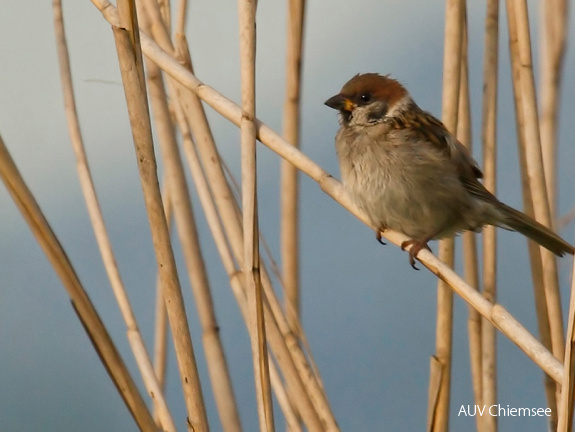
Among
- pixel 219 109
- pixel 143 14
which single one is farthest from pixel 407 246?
pixel 143 14

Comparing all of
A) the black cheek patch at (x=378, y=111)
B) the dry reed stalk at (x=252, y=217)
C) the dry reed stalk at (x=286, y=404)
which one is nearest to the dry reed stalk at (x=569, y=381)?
the dry reed stalk at (x=252, y=217)

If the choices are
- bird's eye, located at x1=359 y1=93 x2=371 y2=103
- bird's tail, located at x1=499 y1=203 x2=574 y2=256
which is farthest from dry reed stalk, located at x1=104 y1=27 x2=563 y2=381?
bird's eye, located at x1=359 y1=93 x2=371 y2=103

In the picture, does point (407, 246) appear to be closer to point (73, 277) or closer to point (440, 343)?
point (440, 343)

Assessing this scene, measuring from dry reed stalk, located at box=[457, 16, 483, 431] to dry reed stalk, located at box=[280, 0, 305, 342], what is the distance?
0.48 metres

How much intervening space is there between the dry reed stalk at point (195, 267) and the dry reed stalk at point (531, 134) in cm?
92

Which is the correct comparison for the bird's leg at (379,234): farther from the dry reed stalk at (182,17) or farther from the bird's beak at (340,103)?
the dry reed stalk at (182,17)

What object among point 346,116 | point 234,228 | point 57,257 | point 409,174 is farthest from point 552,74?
point 57,257

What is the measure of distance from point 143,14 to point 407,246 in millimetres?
1013

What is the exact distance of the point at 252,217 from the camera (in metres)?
1.83

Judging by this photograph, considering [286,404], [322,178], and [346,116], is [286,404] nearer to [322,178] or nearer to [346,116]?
[322,178]

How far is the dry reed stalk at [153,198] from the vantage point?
1.71 meters

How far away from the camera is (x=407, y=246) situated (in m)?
2.49

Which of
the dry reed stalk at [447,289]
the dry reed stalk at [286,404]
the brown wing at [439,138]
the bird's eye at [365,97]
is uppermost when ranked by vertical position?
the bird's eye at [365,97]

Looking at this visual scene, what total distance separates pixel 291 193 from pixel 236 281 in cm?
32
